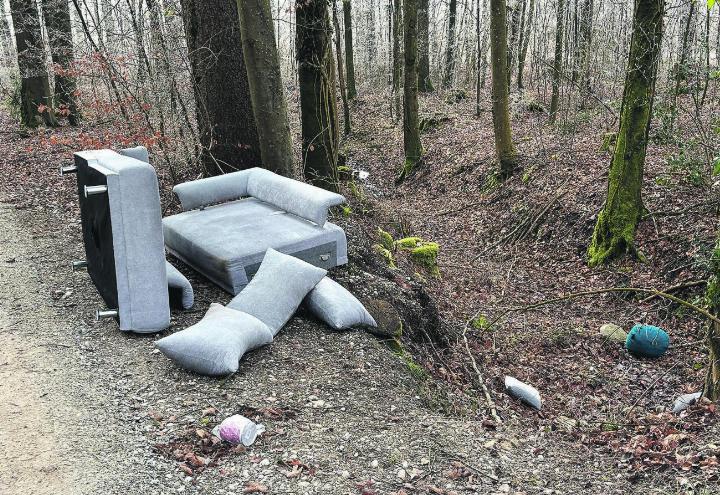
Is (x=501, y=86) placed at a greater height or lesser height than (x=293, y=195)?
greater

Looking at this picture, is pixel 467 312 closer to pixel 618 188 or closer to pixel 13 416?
pixel 618 188

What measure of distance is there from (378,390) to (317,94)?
4.96 meters

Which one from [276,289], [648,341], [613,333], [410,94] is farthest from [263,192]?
[410,94]

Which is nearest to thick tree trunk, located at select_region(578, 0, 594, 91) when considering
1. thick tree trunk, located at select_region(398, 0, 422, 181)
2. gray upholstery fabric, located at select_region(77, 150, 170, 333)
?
thick tree trunk, located at select_region(398, 0, 422, 181)

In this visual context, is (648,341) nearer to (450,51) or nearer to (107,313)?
(107,313)

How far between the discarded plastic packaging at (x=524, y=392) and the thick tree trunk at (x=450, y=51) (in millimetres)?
17704

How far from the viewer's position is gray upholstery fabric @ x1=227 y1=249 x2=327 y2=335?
4.90 meters

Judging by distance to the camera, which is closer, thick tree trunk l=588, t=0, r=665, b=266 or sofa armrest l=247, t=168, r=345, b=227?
sofa armrest l=247, t=168, r=345, b=227

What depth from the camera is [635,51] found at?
799 cm

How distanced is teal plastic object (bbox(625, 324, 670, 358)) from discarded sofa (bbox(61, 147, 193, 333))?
4.69 metres

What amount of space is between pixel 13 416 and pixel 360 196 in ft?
23.8

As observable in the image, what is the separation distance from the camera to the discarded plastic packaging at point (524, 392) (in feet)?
18.3

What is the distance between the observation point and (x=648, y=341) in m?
6.46

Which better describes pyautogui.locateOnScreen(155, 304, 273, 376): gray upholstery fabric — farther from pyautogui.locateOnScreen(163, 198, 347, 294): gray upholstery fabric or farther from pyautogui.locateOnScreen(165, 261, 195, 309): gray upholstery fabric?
pyautogui.locateOnScreen(163, 198, 347, 294): gray upholstery fabric
